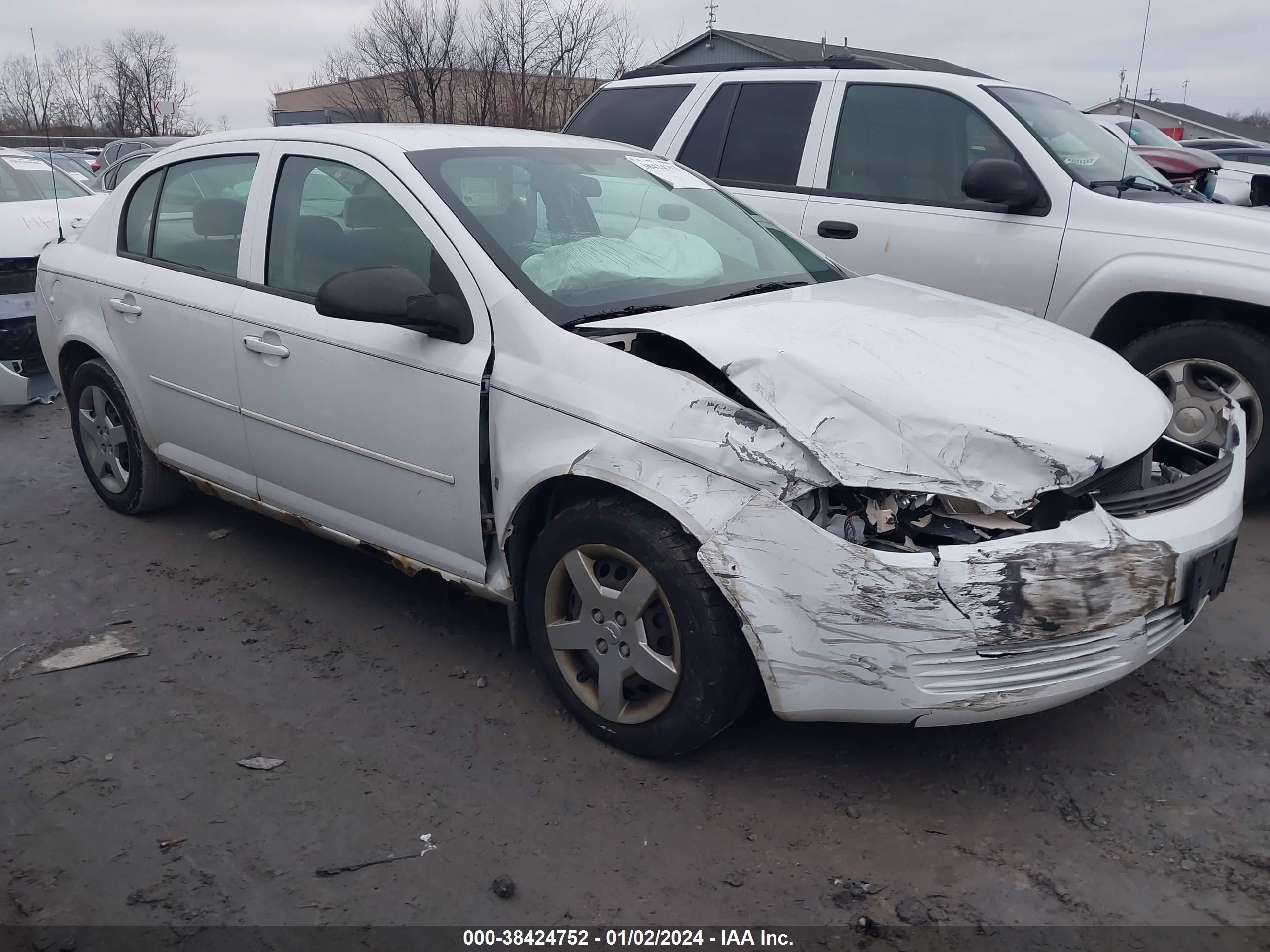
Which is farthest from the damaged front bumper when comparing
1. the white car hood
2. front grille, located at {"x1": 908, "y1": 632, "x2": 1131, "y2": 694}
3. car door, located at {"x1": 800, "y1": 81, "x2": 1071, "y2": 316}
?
the white car hood

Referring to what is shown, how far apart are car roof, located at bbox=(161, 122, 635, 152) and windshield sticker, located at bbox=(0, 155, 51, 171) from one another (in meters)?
5.28

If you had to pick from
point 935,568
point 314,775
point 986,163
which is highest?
point 986,163

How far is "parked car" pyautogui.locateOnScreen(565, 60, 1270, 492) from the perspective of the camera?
464cm

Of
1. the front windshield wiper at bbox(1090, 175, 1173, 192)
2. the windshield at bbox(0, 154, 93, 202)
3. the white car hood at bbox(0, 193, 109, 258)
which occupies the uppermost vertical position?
the front windshield wiper at bbox(1090, 175, 1173, 192)

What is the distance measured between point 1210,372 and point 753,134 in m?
2.73

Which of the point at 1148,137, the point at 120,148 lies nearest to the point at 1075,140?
the point at 1148,137

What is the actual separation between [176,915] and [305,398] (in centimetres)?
177

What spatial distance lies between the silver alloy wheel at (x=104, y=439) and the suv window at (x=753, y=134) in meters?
3.46

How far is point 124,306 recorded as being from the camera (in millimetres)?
4438

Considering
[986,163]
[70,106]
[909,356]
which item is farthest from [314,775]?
[70,106]

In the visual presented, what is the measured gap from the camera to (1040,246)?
16.2 feet

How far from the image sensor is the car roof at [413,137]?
11.9 feet

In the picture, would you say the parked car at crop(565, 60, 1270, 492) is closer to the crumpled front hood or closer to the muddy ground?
the muddy ground

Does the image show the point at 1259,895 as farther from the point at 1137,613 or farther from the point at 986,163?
the point at 986,163
